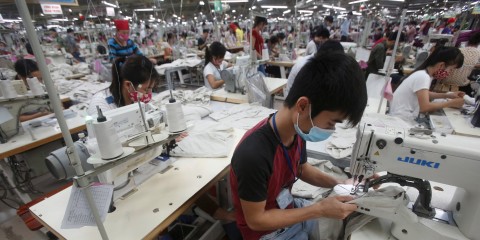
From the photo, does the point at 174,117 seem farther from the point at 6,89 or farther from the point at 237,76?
the point at 237,76

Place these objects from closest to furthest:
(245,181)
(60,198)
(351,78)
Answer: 1. (351,78)
2. (245,181)
3. (60,198)

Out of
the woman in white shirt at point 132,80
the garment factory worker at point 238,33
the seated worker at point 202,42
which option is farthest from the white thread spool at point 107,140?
the garment factory worker at point 238,33

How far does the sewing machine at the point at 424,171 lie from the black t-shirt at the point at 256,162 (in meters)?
0.42

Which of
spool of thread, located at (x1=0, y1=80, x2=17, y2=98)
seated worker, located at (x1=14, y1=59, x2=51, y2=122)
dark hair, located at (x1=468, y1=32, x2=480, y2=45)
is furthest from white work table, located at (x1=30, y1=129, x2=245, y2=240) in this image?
dark hair, located at (x1=468, y1=32, x2=480, y2=45)

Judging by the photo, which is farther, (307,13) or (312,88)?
(307,13)

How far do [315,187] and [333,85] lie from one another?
999mm

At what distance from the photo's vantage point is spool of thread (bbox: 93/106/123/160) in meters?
0.88

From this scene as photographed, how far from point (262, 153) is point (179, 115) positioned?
579 mm

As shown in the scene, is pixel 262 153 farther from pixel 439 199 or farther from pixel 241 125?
pixel 241 125

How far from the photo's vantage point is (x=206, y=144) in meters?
1.75

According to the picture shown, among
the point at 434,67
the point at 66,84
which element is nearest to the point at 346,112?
the point at 434,67

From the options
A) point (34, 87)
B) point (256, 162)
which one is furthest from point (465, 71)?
point (34, 87)

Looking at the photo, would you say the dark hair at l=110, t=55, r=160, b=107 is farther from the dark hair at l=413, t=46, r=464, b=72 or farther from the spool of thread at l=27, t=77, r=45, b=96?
the dark hair at l=413, t=46, r=464, b=72

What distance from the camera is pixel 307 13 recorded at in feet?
54.7
